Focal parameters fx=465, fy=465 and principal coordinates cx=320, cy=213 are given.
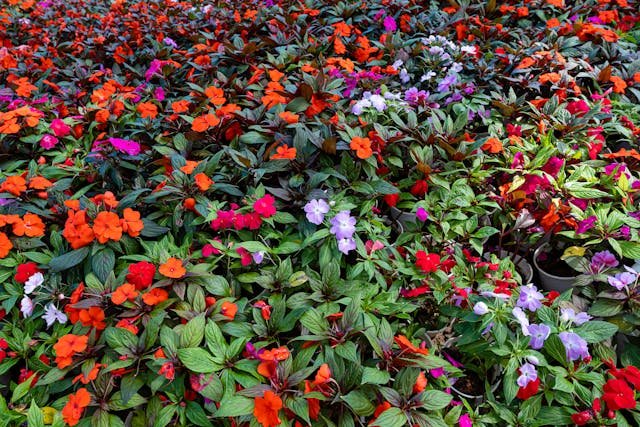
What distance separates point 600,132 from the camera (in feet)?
8.16

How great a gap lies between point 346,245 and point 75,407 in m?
0.99

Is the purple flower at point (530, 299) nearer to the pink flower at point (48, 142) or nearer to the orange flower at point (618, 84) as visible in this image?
the orange flower at point (618, 84)

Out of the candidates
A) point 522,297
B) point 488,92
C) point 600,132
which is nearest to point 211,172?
point 522,297

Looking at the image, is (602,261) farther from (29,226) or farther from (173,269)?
(29,226)

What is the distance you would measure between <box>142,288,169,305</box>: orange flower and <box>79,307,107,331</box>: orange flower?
0.16m

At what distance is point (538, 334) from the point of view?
149 cm

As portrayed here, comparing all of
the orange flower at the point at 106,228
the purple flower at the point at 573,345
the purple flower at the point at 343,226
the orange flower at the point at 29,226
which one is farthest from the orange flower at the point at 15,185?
the purple flower at the point at 573,345

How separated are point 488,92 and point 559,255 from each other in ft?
3.77

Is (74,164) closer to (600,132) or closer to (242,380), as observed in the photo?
(242,380)

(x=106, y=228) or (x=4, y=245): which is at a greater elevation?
(x=106, y=228)

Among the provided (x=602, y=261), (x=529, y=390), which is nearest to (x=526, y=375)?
(x=529, y=390)

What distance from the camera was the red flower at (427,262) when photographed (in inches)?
66.6

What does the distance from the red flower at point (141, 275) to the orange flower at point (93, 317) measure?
0.14 m

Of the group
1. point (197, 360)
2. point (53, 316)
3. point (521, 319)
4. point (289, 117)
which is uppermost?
point (289, 117)
